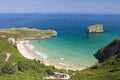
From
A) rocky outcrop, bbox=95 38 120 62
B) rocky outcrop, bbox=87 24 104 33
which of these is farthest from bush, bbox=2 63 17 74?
rocky outcrop, bbox=87 24 104 33

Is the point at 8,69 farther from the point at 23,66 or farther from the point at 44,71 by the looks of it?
the point at 44,71

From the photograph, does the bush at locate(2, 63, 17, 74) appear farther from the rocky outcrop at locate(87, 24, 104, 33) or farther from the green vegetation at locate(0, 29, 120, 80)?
the rocky outcrop at locate(87, 24, 104, 33)

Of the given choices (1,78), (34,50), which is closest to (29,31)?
(34,50)

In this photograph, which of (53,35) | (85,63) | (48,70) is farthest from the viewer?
(53,35)

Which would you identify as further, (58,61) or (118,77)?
(58,61)

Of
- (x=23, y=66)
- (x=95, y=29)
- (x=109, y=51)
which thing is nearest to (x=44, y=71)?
(x=23, y=66)

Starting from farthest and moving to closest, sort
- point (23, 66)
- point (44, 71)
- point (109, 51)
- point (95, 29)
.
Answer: point (95, 29), point (109, 51), point (23, 66), point (44, 71)

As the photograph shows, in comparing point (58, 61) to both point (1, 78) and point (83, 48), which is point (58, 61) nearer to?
point (83, 48)

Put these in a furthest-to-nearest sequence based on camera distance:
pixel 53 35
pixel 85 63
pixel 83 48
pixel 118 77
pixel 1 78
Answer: pixel 53 35 → pixel 83 48 → pixel 85 63 → pixel 1 78 → pixel 118 77

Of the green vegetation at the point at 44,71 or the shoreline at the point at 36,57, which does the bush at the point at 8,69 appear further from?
the shoreline at the point at 36,57
